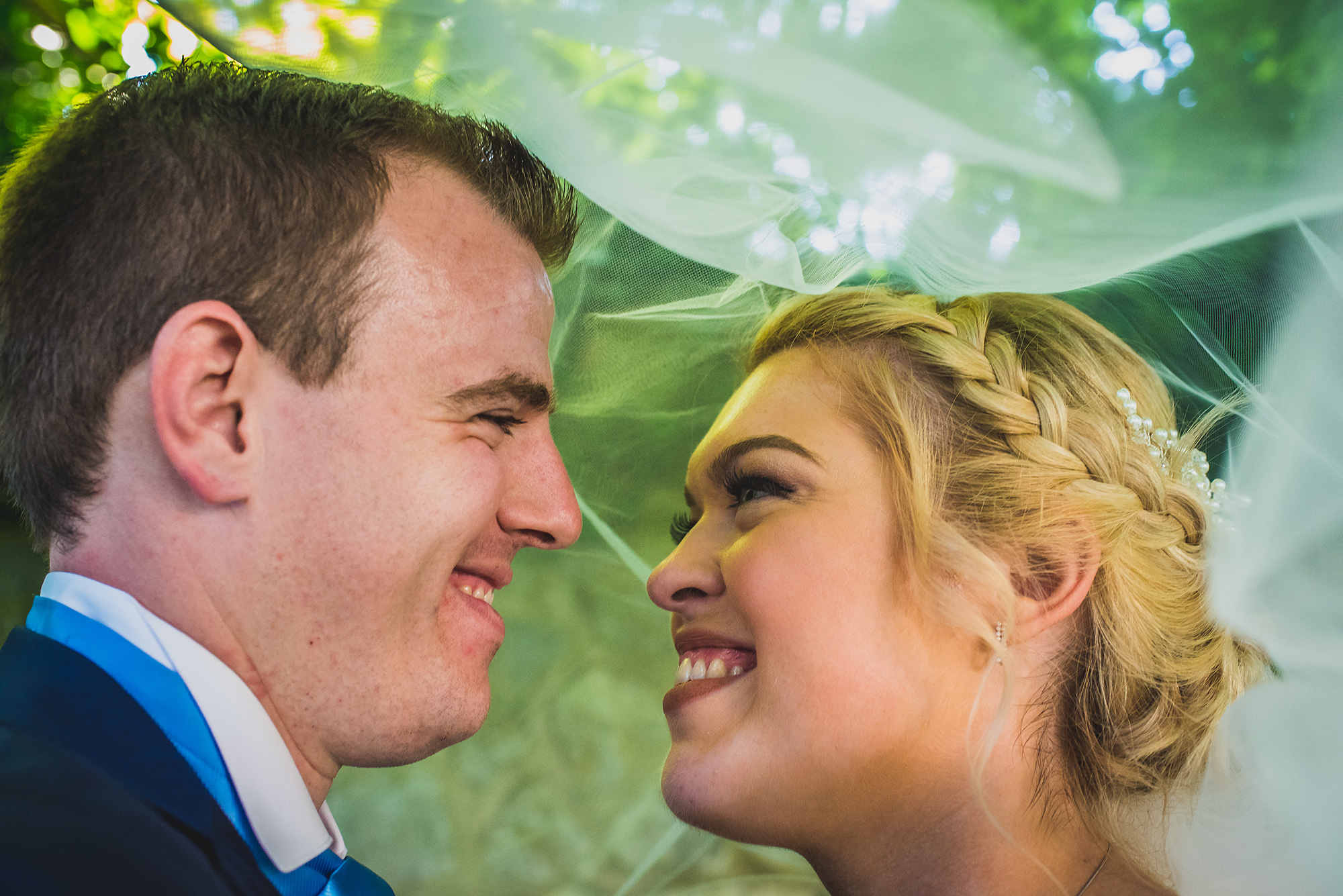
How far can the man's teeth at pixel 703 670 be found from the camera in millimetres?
2094

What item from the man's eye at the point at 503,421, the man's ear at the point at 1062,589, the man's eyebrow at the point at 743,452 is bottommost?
the man's ear at the point at 1062,589

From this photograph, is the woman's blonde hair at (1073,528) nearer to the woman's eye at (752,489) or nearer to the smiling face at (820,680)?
the smiling face at (820,680)

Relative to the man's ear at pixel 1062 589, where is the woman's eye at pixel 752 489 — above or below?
above

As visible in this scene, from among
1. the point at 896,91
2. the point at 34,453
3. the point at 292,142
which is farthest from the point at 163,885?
the point at 896,91

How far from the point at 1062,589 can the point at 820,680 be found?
58cm

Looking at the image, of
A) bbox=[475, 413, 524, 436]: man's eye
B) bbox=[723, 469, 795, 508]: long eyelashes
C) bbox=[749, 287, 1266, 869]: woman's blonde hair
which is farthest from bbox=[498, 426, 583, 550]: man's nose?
bbox=[749, 287, 1266, 869]: woman's blonde hair

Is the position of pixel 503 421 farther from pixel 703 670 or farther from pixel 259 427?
pixel 703 670

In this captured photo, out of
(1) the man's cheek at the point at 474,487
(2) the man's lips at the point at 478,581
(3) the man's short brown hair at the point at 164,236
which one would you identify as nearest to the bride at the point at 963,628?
(2) the man's lips at the point at 478,581

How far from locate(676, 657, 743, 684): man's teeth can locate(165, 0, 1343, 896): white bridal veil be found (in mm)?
903

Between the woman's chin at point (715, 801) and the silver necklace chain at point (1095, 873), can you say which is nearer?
the woman's chin at point (715, 801)

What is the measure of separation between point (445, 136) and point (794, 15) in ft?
2.87

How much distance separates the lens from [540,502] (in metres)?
2.01

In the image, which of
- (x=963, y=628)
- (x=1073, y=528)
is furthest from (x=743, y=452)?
(x=1073, y=528)

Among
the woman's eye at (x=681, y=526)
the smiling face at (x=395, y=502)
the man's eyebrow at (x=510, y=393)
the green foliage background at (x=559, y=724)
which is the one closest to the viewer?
the smiling face at (x=395, y=502)
